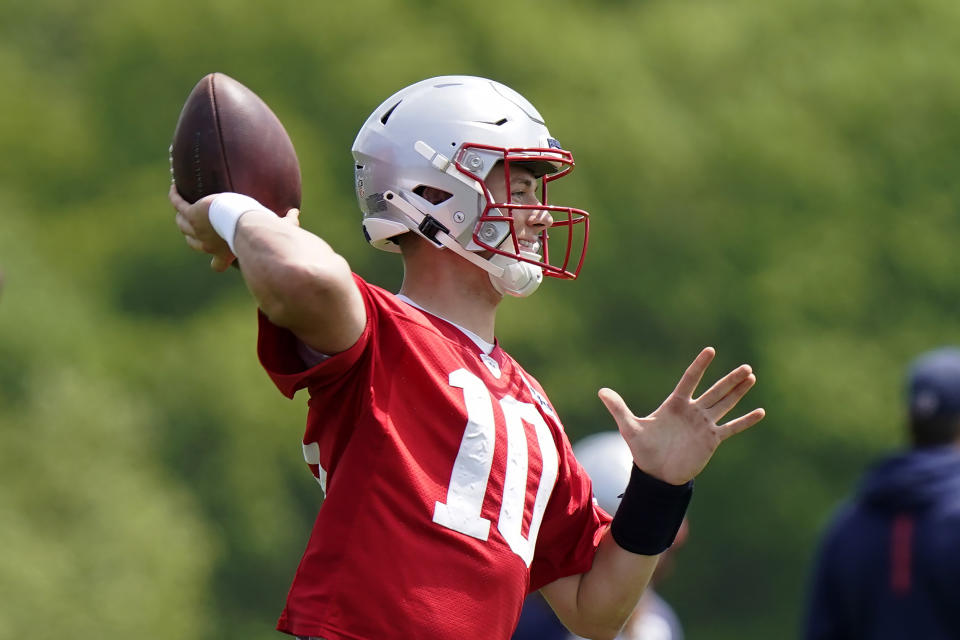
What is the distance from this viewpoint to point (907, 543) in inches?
168

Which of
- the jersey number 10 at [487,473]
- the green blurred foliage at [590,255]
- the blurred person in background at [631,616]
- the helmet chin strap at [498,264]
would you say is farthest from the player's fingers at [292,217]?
the green blurred foliage at [590,255]

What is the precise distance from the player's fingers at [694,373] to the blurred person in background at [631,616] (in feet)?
3.51

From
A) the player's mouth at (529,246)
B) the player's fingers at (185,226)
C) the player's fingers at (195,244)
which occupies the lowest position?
the player's fingers at (195,244)

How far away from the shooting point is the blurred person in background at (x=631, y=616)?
14.3ft

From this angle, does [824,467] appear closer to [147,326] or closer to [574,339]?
[574,339]

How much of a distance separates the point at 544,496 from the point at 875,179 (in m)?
11.5

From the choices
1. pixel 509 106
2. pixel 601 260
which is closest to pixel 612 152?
pixel 601 260

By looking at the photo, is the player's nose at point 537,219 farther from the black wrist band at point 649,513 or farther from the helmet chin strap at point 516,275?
the black wrist band at point 649,513

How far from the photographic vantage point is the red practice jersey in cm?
271

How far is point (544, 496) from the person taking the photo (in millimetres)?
3020

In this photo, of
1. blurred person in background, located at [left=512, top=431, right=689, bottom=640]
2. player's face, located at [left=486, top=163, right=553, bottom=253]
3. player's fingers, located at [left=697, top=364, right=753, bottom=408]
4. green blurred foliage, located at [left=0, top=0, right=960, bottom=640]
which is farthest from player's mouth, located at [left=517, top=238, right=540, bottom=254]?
green blurred foliage, located at [left=0, top=0, right=960, bottom=640]

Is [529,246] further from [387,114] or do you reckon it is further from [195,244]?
[195,244]

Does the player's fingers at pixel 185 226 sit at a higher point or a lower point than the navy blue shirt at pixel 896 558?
higher

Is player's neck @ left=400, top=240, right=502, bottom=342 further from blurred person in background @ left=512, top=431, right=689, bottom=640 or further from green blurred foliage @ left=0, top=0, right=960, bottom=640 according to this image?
green blurred foliage @ left=0, top=0, right=960, bottom=640
